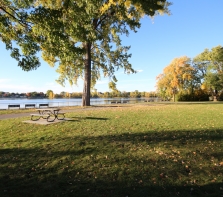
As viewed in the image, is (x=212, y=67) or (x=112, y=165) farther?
(x=212, y=67)

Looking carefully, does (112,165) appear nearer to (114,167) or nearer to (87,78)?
(114,167)

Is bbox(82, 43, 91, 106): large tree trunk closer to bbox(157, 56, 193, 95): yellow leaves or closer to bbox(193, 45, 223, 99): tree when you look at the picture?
bbox(157, 56, 193, 95): yellow leaves

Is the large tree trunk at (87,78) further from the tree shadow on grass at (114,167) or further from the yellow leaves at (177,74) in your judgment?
the yellow leaves at (177,74)

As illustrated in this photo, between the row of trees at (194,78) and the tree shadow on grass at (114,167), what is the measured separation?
42476 millimetres

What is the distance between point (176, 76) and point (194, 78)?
6508 millimetres

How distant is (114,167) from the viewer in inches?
181

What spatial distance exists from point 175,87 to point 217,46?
14342 mm

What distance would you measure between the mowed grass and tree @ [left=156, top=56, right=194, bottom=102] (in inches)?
1625

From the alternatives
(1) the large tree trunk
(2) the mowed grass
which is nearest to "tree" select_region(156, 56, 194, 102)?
(1) the large tree trunk

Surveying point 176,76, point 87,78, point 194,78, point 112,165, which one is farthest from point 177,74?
point 112,165

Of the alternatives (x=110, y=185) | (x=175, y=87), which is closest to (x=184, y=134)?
(x=110, y=185)

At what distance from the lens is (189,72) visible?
46969 mm

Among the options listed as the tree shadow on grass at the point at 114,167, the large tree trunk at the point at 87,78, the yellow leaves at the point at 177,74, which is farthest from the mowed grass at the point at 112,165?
the yellow leaves at the point at 177,74

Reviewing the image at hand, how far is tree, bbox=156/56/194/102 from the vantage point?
46312 mm
